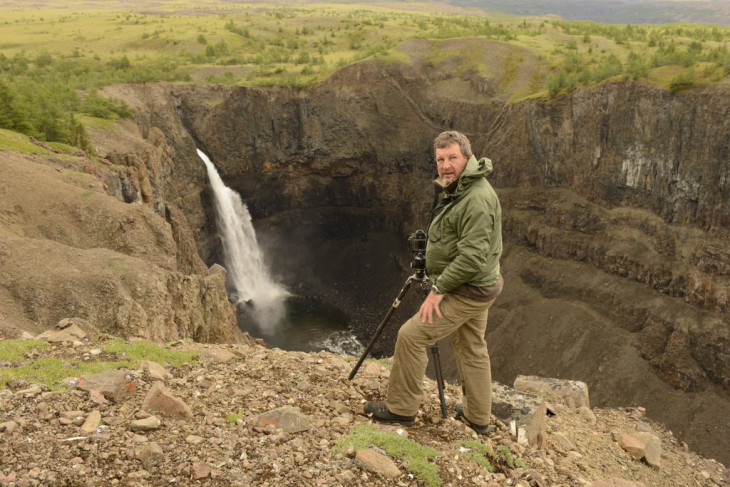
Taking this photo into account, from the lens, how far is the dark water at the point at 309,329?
38500mm

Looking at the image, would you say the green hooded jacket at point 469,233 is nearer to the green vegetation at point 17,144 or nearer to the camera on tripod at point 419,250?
the camera on tripod at point 419,250

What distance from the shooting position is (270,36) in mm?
79188

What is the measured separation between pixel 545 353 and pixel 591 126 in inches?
613

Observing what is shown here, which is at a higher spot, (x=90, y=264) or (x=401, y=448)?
(x=401, y=448)

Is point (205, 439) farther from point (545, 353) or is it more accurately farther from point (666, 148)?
point (666, 148)

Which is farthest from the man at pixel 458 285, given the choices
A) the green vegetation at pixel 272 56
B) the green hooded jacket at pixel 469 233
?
the green vegetation at pixel 272 56

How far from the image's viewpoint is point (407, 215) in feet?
160

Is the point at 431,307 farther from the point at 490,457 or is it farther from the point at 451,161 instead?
the point at 490,457

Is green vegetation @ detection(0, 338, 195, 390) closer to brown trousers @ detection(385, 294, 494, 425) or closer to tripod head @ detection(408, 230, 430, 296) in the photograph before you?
brown trousers @ detection(385, 294, 494, 425)

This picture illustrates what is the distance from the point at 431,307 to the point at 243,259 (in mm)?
41264

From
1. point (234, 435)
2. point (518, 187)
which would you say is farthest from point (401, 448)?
point (518, 187)

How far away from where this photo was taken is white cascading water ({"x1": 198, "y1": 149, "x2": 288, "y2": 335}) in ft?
145

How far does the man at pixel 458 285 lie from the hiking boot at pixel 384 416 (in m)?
0.01

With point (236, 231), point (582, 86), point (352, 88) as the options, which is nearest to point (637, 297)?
point (582, 86)
